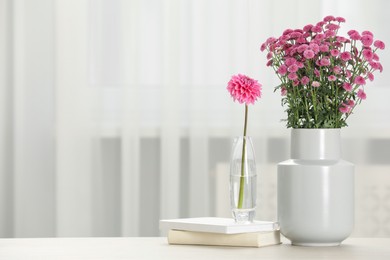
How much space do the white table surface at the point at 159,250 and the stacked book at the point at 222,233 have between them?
0.06 feet

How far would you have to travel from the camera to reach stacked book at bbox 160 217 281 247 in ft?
4.92

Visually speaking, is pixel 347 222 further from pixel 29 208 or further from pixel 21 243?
pixel 29 208

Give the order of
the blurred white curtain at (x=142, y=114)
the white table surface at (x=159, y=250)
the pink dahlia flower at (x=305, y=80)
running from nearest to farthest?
1. the white table surface at (x=159, y=250)
2. the pink dahlia flower at (x=305, y=80)
3. the blurred white curtain at (x=142, y=114)

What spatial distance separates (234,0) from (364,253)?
1.45 m

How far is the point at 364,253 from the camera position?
4.81ft

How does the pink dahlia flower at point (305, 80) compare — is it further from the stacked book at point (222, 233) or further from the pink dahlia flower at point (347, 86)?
the stacked book at point (222, 233)

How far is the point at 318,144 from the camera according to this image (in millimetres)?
1531

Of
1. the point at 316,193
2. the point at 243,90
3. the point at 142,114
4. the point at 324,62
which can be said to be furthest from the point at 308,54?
the point at 142,114

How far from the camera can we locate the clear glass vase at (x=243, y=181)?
1555 millimetres

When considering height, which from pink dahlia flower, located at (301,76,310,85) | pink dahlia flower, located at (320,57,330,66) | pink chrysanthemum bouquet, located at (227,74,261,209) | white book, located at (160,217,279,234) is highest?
pink dahlia flower, located at (320,57,330,66)

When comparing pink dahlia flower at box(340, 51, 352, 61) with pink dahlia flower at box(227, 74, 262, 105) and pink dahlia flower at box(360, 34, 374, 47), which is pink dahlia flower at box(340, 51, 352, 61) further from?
pink dahlia flower at box(227, 74, 262, 105)

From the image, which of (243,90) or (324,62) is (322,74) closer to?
(324,62)

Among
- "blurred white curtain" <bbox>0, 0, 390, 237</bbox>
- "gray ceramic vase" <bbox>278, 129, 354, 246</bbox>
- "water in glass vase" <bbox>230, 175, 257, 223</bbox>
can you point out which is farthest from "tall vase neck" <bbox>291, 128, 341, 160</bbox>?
"blurred white curtain" <bbox>0, 0, 390, 237</bbox>

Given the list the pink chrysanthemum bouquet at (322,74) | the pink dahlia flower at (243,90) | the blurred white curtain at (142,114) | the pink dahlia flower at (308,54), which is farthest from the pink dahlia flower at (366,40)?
the blurred white curtain at (142,114)
